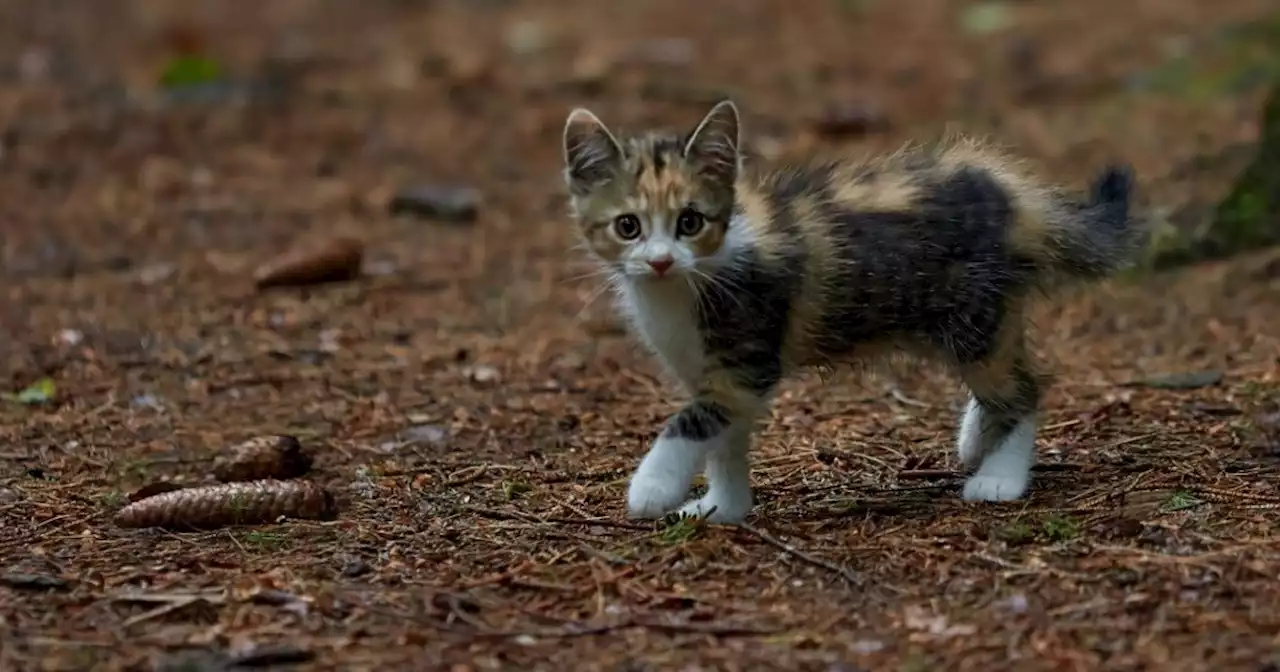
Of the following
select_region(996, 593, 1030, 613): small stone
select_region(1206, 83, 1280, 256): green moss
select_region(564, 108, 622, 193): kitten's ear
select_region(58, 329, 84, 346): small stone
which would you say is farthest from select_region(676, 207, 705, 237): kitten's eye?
select_region(1206, 83, 1280, 256): green moss

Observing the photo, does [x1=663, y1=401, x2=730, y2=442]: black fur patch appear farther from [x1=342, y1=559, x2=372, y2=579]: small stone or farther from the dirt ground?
[x1=342, y1=559, x2=372, y2=579]: small stone

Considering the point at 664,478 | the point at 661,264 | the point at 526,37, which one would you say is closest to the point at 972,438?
the point at 664,478

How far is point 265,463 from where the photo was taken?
18.5ft

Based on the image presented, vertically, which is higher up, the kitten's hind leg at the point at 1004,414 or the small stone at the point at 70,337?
the small stone at the point at 70,337

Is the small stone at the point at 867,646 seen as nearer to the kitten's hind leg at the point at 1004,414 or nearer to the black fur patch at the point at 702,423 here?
the black fur patch at the point at 702,423

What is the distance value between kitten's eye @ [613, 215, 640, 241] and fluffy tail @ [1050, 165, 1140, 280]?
131 cm

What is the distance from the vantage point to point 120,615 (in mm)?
4215

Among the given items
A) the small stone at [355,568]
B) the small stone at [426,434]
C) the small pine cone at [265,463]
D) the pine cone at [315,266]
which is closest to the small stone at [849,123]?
the pine cone at [315,266]

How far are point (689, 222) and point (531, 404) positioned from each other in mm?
1864

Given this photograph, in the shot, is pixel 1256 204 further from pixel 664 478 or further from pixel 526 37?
pixel 526 37

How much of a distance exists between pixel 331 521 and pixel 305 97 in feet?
27.5

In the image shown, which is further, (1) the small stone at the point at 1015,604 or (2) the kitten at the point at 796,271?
(2) the kitten at the point at 796,271

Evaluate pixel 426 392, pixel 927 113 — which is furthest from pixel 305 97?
pixel 426 392

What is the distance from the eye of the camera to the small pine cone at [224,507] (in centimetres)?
505
